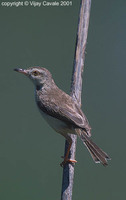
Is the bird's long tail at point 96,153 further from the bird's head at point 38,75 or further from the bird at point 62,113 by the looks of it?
the bird's head at point 38,75

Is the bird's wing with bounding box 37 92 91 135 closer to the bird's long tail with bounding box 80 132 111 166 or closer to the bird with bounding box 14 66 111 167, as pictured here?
the bird with bounding box 14 66 111 167

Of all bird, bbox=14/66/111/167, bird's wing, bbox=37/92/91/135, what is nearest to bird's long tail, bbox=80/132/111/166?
bird, bbox=14/66/111/167

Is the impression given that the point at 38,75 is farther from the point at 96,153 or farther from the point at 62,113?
the point at 96,153

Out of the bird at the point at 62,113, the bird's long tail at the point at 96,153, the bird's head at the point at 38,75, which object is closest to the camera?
the bird's long tail at the point at 96,153

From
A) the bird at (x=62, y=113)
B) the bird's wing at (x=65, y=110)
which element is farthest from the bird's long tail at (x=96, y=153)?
the bird's wing at (x=65, y=110)

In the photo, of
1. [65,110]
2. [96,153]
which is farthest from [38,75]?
[96,153]

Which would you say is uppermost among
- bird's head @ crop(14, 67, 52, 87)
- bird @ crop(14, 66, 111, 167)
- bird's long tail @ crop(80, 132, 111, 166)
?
bird's head @ crop(14, 67, 52, 87)

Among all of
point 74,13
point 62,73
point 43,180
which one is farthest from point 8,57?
point 43,180
